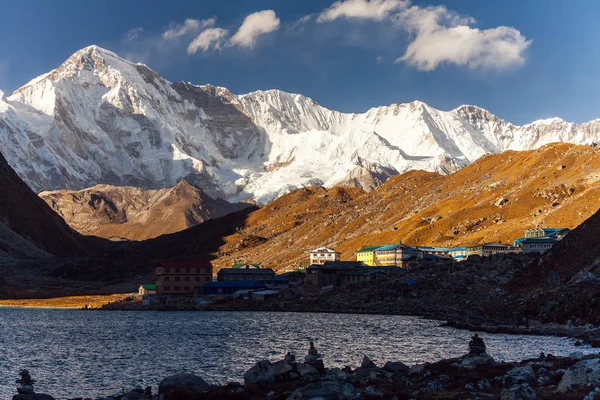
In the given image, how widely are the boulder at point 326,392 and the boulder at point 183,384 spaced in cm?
833

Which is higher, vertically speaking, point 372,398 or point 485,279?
point 485,279

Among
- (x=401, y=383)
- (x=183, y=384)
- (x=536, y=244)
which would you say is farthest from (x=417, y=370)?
(x=536, y=244)

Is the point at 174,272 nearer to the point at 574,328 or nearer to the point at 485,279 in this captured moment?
the point at 485,279

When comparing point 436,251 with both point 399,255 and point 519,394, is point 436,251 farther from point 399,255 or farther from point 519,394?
point 519,394

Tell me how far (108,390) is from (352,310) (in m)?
87.7

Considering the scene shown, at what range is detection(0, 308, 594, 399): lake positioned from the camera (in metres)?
58.0

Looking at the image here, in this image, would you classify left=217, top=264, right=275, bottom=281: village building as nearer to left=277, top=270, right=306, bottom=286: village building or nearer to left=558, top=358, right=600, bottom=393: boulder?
left=277, top=270, right=306, bottom=286: village building

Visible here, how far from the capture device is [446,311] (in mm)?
121062

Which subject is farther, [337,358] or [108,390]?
[337,358]

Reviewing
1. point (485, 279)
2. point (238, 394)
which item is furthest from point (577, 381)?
point (485, 279)

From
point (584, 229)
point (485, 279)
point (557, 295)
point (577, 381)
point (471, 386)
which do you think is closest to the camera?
point (577, 381)

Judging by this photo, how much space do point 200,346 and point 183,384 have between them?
36.7m

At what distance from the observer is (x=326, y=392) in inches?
1435

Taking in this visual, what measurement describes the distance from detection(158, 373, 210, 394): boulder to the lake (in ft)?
26.0
